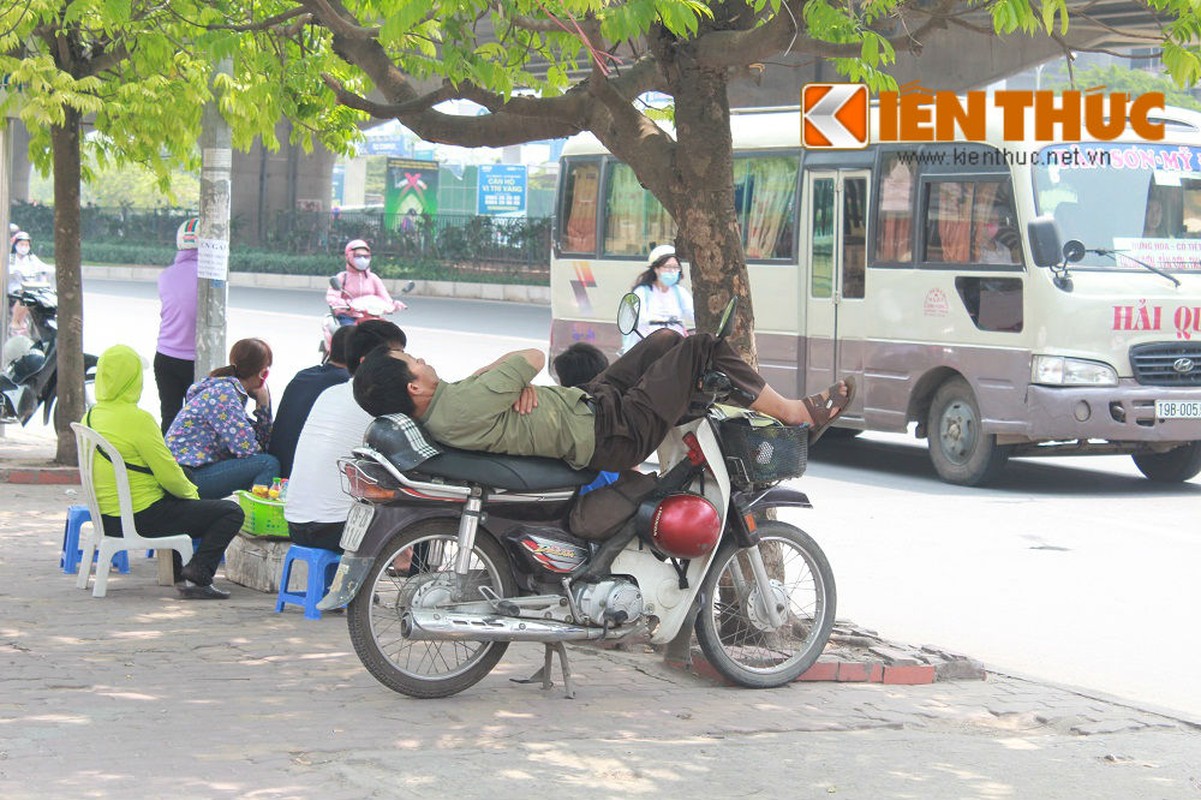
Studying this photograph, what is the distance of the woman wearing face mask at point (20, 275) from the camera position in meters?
15.9

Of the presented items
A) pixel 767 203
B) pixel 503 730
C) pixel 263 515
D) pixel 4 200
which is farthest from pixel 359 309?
pixel 503 730

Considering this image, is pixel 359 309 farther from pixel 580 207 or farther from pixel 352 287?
pixel 580 207

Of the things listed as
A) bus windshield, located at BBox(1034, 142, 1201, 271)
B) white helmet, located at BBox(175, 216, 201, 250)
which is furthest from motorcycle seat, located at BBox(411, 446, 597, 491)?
bus windshield, located at BBox(1034, 142, 1201, 271)

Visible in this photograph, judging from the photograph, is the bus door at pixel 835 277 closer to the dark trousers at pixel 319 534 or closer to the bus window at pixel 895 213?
the bus window at pixel 895 213

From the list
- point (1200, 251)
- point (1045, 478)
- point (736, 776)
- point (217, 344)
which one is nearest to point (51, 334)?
point (217, 344)

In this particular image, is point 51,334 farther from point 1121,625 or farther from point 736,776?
point 736,776

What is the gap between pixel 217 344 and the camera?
11.5 metres

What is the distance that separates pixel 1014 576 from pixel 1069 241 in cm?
428

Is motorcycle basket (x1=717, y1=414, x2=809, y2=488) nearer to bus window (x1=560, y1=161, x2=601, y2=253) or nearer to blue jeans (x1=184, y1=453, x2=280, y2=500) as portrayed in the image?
blue jeans (x1=184, y1=453, x2=280, y2=500)

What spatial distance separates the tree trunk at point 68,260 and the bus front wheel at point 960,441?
685cm

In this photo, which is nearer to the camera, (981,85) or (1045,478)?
(1045,478)

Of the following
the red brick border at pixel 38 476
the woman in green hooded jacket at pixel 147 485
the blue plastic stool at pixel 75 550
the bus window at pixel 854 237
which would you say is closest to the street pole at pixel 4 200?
the red brick border at pixel 38 476

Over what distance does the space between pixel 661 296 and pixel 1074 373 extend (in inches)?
130

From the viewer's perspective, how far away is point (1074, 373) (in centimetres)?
1308
